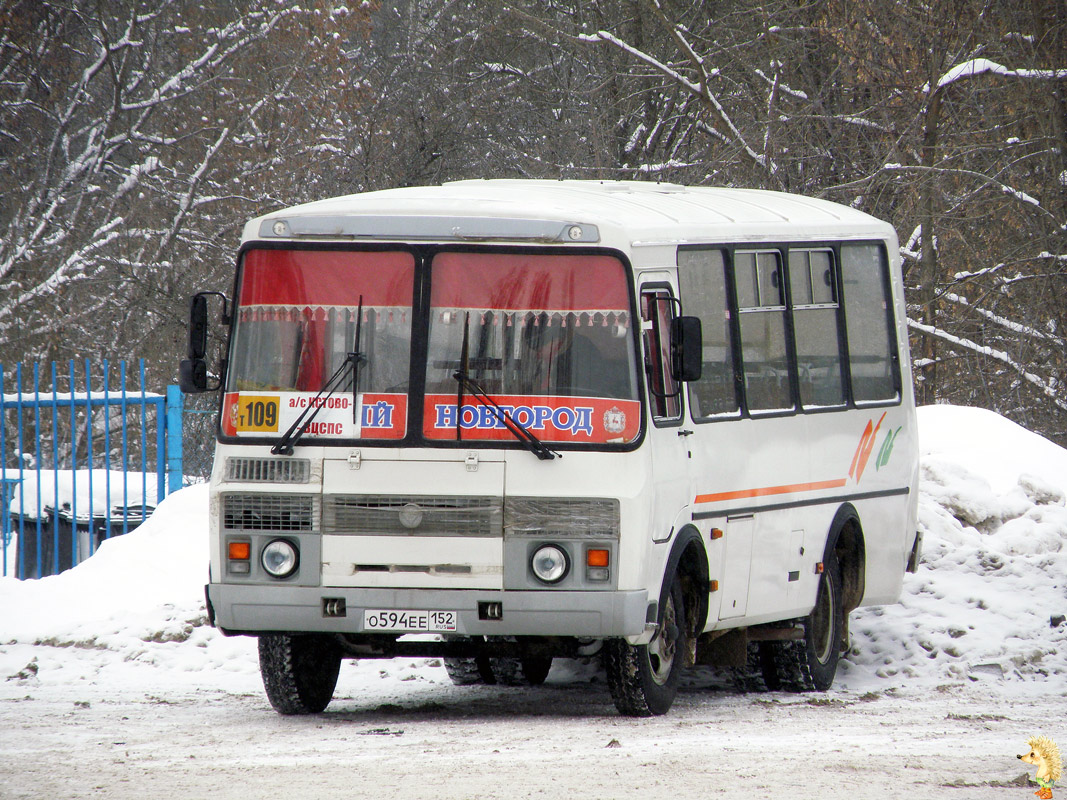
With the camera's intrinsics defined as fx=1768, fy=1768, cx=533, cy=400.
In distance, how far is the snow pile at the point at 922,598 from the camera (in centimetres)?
1114

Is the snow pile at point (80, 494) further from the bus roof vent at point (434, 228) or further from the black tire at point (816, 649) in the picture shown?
the bus roof vent at point (434, 228)

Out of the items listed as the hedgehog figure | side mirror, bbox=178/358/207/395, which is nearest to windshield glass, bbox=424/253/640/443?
side mirror, bbox=178/358/207/395

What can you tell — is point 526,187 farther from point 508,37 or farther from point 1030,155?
point 508,37

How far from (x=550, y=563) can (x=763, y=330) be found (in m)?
2.38

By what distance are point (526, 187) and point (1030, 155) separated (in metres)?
13.1

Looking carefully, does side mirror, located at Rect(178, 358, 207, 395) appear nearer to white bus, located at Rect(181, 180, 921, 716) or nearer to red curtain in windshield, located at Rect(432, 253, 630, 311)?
white bus, located at Rect(181, 180, 921, 716)

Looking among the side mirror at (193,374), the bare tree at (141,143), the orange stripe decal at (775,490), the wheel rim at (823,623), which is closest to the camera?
the side mirror at (193,374)

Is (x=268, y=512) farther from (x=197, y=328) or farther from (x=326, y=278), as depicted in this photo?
(x=326, y=278)

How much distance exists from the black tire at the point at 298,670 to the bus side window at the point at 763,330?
2653mm

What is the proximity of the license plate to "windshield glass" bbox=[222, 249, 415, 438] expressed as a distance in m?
0.83

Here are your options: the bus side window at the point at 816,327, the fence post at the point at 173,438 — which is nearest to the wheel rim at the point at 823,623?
the bus side window at the point at 816,327

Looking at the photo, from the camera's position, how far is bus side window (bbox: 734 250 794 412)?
9688mm

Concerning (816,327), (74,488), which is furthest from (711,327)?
(74,488)

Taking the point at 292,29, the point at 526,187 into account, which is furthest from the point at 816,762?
the point at 292,29
